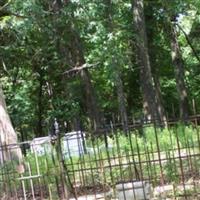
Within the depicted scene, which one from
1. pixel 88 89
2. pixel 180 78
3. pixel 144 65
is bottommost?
pixel 88 89

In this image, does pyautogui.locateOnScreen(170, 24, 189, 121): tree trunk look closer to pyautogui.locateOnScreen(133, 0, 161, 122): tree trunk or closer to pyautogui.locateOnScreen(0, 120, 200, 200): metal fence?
pyautogui.locateOnScreen(133, 0, 161, 122): tree trunk

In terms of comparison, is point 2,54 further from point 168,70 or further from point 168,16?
point 168,70

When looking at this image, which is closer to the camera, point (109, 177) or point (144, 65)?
point (109, 177)

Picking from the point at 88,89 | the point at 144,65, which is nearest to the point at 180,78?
the point at 144,65

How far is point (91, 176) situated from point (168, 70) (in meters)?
25.6

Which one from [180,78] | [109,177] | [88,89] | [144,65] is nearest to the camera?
[109,177]

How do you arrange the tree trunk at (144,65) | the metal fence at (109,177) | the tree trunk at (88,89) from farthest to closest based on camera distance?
1. the tree trunk at (144,65)
2. the tree trunk at (88,89)
3. the metal fence at (109,177)

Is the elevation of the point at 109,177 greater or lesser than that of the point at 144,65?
lesser

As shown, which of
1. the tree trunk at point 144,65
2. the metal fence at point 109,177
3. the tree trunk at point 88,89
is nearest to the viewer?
the metal fence at point 109,177

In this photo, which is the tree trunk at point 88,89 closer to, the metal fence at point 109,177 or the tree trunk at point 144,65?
the tree trunk at point 144,65

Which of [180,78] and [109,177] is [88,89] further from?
[109,177]

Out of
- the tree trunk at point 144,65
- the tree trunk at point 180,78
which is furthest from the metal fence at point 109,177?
the tree trunk at point 180,78

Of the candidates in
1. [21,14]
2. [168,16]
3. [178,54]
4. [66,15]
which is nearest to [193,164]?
[21,14]

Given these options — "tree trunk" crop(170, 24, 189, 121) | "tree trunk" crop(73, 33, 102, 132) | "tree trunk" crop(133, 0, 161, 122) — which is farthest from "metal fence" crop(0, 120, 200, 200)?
"tree trunk" crop(170, 24, 189, 121)
